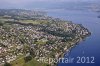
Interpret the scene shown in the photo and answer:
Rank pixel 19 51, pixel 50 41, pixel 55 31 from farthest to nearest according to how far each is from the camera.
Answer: pixel 55 31
pixel 50 41
pixel 19 51

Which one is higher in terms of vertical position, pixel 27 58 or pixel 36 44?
pixel 27 58

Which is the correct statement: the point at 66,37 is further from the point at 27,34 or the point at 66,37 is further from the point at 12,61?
the point at 12,61

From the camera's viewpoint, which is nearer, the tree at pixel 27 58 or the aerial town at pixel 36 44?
the tree at pixel 27 58

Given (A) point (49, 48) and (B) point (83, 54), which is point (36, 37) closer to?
(A) point (49, 48)

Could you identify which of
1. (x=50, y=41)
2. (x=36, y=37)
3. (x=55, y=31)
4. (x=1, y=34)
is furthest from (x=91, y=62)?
(x=55, y=31)

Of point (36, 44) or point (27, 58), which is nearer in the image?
point (27, 58)

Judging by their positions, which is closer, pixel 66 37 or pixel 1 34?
pixel 1 34

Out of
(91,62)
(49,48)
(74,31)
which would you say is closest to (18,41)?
(49,48)

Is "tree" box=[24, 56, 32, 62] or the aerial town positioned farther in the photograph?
the aerial town

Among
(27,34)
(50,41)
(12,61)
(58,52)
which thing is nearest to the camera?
(12,61)
